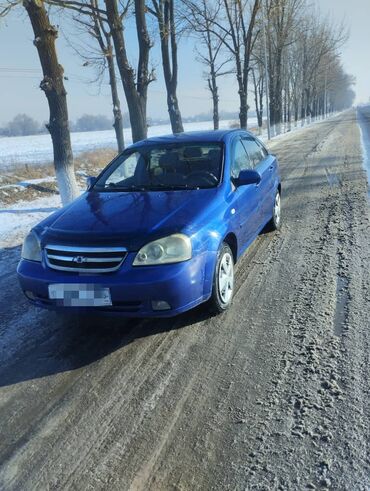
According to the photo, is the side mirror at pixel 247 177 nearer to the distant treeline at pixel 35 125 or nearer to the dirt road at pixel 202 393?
the dirt road at pixel 202 393

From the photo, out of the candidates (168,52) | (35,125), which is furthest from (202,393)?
(35,125)

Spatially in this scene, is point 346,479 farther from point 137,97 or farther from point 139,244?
point 137,97

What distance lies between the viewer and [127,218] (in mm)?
3479

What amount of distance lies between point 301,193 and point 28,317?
6540 mm

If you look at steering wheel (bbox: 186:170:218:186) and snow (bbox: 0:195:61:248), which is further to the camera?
snow (bbox: 0:195:61:248)

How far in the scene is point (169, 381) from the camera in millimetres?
2861

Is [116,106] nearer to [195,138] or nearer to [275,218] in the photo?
[275,218]

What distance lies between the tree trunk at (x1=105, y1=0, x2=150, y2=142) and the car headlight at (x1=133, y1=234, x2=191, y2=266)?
32.8 ft

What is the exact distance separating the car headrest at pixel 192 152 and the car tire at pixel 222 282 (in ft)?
4.11

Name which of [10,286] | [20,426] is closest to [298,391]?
[20,426]

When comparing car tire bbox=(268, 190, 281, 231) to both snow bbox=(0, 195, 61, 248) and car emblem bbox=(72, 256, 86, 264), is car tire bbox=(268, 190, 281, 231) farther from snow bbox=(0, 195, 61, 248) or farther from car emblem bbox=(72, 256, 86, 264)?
snow bbox=(0, 195, 61, 248)

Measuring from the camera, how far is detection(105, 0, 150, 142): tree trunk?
11.7 meters

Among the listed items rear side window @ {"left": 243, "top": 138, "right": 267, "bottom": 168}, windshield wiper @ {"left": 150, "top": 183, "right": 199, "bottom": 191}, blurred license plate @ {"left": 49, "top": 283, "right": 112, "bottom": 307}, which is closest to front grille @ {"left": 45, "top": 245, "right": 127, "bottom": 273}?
blurred license plate @ {"left": 49, "top": 283, "right": 112, "bottom": 307}

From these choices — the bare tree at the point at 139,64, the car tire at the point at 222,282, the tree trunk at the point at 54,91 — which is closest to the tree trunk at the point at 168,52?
the bare tree at the point at 139,64
